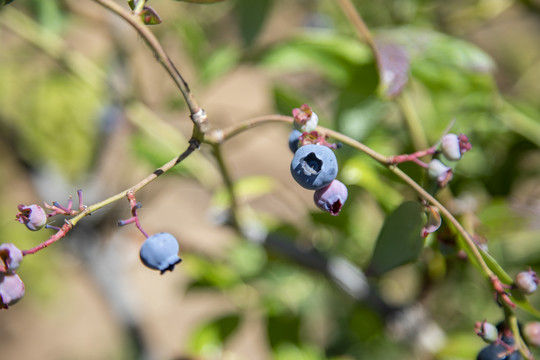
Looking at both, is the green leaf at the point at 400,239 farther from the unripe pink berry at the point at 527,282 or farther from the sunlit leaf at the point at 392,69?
the sunlit leaf at the point at 392,69

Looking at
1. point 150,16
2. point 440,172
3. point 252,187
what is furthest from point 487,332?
point 252,187

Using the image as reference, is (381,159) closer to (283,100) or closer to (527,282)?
(527,282)

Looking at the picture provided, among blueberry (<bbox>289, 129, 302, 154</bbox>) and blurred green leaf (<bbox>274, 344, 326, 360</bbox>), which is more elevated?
blueberry (<bbox>289, 129, 302, 154</bbox>)

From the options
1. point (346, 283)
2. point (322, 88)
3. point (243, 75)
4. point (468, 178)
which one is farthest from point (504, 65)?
point (243, 75)

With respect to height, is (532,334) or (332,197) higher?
(332,197)

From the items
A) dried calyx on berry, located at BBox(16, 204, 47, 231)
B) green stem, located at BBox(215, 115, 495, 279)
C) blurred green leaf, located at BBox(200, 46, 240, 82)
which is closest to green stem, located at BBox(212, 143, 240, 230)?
green stem, located at BBox(215, 115, 495, 279)

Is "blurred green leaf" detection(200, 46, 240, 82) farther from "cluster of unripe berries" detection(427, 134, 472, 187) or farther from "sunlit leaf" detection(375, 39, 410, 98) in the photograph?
"cluster of unripe berries" detection(427, 134, 472, 187)

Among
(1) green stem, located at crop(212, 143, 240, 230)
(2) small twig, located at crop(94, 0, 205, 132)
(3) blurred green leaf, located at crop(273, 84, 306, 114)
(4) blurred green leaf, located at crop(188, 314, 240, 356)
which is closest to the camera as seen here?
(2) small twig, located at crop(94, 0, 205, 132)
